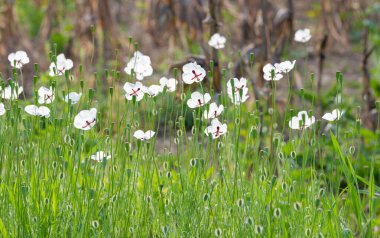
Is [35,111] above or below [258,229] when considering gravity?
above

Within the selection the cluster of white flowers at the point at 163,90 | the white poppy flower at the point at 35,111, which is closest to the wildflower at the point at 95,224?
the cluster of white flowers at the point at 163,90

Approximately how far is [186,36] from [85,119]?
364 centimetres

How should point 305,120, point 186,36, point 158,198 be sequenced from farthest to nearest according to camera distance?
point 186,36 < point 158,198 < point 305,120

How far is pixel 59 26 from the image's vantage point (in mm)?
6707

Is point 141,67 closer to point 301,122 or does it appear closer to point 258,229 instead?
point 301,122

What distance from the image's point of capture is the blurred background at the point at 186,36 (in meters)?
4.78

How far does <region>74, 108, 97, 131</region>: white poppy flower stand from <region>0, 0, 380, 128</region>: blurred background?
6.93ft

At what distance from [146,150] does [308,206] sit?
0.52m

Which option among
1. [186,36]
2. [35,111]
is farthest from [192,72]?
[186,36]

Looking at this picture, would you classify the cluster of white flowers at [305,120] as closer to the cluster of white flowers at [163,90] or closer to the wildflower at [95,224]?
the cluster of white flowers at [163,90]

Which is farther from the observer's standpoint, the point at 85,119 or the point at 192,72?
the point at 192,72

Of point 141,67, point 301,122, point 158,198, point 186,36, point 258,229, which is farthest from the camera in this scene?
point 186,36

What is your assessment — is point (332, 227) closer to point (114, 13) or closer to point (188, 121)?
point (188, 121)

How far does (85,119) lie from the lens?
217 cm
